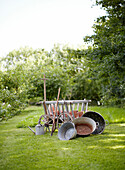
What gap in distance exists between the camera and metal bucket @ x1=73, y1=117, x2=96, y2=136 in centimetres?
624

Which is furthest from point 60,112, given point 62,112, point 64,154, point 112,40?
point 112,40

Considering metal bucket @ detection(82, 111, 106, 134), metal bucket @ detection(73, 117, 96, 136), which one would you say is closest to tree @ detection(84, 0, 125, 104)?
metal bucket @ detection(82, 111, 106, 134)

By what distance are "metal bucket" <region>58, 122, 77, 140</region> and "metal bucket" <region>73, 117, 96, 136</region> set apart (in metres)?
0.21

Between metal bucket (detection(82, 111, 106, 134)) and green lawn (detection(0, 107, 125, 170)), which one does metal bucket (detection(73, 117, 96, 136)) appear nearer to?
metal bucket (detection(82, 111, 106, 134))

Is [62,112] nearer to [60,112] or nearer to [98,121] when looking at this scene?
[60,112]

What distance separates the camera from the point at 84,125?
21.4 ft

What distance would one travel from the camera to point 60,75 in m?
18.9

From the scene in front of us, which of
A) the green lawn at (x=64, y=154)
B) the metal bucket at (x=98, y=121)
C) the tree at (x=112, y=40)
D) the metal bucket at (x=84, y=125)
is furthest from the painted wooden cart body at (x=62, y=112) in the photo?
the tree at (x=112, y=40)

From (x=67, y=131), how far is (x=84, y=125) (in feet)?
1.97

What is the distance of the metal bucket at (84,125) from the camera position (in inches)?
246

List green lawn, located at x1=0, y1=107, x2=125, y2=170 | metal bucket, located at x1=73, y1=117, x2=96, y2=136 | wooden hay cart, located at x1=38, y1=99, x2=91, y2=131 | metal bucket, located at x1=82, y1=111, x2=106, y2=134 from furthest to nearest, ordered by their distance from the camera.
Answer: wooden hay cart, located at x1=38, y1=99, x2=91, y2=131 → metal bucket, located at x1=82, y1=111, x2=106, y2=134 → metal bucket, located at x1=73, y1=117, x2=96, y2=136 → green lawn, located at x1=0, y1=107, x2=125, y2=170

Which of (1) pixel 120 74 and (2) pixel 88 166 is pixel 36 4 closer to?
(1) pixel 120 74

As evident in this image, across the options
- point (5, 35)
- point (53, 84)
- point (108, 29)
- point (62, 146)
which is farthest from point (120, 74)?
point (5, 35)

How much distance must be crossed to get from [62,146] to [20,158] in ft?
3.86
